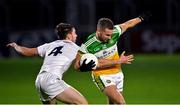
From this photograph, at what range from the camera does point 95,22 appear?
2856 cm

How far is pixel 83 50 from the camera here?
9.49 m

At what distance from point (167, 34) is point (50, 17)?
574 cm

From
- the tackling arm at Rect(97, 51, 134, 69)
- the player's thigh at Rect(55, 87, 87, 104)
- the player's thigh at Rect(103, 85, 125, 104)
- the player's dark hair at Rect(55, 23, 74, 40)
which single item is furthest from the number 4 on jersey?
the player's thigh at Rect(103, 85, 125, 104)

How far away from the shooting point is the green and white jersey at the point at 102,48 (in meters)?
9.55

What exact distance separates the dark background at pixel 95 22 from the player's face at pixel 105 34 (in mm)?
17083

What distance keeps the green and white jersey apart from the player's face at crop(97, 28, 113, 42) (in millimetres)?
133

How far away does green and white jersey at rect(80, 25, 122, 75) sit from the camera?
955cm

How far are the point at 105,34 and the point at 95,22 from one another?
19.4m

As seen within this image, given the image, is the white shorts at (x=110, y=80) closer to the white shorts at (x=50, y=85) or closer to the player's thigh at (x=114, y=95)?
the player's thigh at (x=114, y=95)

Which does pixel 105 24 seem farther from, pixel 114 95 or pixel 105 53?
pixel 114 95

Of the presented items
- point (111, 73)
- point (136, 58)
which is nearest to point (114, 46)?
point (111, 73)

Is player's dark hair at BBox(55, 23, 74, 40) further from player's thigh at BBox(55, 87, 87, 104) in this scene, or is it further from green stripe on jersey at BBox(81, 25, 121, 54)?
green stripe on jersey at BBox(81, 25, 121, 54)

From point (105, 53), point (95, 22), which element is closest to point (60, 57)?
point (105, 53)

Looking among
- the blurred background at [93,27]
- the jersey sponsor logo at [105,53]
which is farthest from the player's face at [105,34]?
the blurred background at [93,27]
